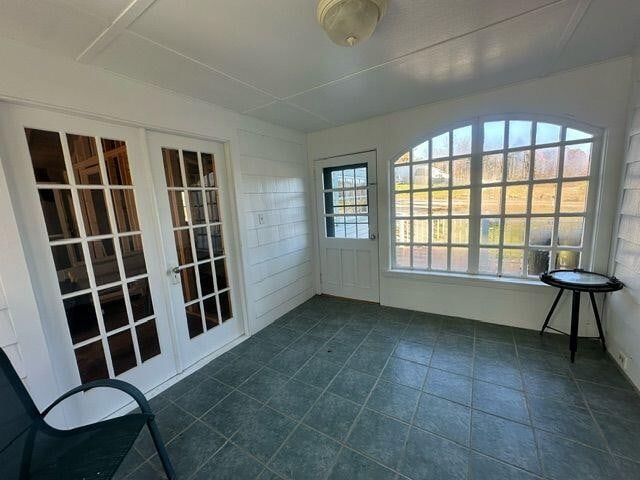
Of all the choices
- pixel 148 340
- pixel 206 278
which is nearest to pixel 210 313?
pixel 206 278

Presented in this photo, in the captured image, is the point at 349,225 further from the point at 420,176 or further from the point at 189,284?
the point at 189,284

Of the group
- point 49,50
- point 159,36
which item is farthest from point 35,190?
point 159,36

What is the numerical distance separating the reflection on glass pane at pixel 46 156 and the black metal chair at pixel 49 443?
1050 mm

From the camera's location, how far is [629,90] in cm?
205

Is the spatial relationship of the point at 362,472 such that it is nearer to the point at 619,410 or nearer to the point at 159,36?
the point at 619,410

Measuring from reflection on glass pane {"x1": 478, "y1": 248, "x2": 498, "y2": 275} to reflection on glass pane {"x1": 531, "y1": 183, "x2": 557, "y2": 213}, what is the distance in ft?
1.79

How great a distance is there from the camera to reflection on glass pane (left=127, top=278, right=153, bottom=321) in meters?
1.99

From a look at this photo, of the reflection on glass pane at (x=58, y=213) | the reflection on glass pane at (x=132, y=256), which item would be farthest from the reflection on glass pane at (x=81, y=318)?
the reflection on glass pane at (x=58, y=213)

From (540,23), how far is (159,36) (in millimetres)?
2234

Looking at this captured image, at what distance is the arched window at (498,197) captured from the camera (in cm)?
237

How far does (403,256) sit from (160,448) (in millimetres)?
2868

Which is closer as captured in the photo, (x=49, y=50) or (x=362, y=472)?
(x=362, y=472)

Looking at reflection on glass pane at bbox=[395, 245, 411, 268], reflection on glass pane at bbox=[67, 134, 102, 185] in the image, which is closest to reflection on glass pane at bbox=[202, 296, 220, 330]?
reflection on glass pane at bbox=[67, 134, 102, 185]

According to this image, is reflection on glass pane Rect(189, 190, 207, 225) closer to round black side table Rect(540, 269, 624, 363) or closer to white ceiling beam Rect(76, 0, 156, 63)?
white ceiling beam Rect(76, 0, 156, 63)
